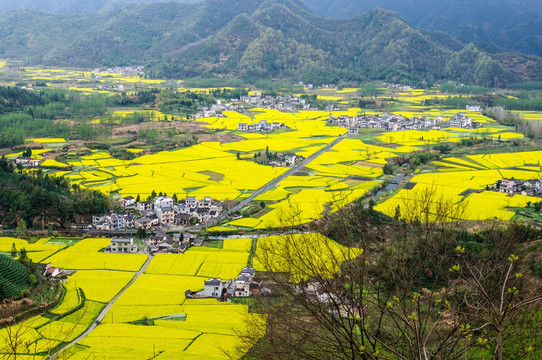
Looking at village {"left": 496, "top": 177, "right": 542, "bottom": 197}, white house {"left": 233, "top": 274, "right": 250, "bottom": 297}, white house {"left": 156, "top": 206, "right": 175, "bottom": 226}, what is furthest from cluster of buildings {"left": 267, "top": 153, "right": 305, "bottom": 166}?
white house {"left": 233, "top": 274, "right": 250, "bottom": 297}

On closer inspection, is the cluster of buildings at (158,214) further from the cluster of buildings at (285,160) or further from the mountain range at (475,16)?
the mountain range at (475,16)

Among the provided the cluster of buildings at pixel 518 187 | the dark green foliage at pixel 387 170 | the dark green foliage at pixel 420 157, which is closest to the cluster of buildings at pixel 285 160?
the dark green foliage at pixel 387 170

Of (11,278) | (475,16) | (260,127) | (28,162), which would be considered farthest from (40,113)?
(475,16)

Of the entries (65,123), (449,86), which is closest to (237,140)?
(65,123)

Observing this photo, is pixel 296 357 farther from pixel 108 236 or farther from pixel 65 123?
pixel 65 123

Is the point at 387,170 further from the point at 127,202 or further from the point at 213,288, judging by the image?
the point at 213,288

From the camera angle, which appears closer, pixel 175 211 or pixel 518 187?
pixel 175 211
